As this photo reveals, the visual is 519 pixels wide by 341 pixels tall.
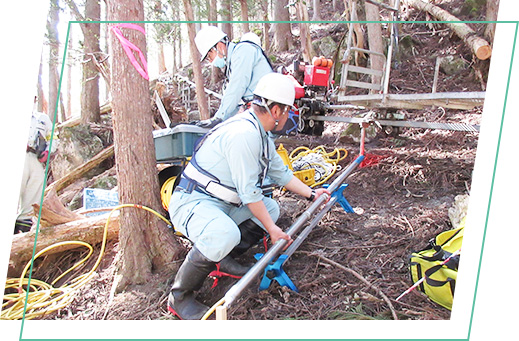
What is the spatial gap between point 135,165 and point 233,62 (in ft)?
4.89

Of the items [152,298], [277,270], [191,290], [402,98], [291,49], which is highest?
[291,49]

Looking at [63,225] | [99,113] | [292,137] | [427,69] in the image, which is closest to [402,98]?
[292,137]

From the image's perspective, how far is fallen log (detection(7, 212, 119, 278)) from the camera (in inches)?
141

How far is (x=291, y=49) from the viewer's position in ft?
43.3

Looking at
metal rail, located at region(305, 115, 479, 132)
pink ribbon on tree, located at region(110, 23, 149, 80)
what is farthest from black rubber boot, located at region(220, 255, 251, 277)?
metal rail, located at region(305, 115, 479, 132)

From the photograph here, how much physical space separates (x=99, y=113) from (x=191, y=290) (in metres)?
8.00

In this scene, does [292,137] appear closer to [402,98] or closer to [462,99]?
[402,98]

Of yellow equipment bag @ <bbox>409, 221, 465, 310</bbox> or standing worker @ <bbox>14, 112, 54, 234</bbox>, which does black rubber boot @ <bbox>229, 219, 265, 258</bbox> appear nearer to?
yellow equipment bag @ <bbox>409, 221, 465, 310</bbox>

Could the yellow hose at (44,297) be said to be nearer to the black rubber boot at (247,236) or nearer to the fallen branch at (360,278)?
the black rubber boot at (247,236)

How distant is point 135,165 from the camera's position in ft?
9.84

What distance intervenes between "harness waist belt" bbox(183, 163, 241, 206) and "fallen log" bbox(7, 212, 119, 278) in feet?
4.71

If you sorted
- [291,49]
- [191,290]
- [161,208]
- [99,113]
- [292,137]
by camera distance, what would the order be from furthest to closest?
[291,49]
[99,113]
[292,137]
[161,208]
[191,290]

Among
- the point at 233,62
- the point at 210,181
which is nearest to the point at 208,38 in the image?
the point at 233,62

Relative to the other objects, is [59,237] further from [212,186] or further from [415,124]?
[415,124]
